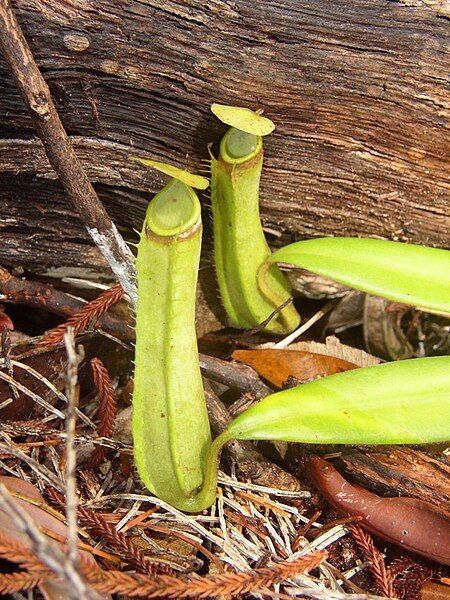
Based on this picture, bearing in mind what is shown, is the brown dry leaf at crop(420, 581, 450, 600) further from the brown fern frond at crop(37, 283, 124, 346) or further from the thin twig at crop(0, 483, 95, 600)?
the brown fern frond at crop(37, 283, 124, 346)

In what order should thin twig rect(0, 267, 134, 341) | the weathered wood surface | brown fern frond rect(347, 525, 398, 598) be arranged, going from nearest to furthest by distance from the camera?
brown fern frond rect(347, 525, 398, 598)
the weathered wood surface
thin twig rect(0, 267, 134, 341)

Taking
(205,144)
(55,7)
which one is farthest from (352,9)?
(55,7)

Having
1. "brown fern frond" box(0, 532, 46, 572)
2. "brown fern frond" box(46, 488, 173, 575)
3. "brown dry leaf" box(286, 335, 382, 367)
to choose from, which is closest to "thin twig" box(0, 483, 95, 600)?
"brown fern frond" box(0, 532, 46, 572)

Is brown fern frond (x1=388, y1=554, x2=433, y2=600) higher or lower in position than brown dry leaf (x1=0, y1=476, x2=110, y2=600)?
lower

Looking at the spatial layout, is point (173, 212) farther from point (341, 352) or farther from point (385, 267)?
point (341, 352)

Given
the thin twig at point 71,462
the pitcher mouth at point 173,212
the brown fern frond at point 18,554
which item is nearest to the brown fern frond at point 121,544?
the brown fern frond at point 18,554

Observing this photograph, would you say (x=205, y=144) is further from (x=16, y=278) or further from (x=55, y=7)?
(x=16, y=278)
